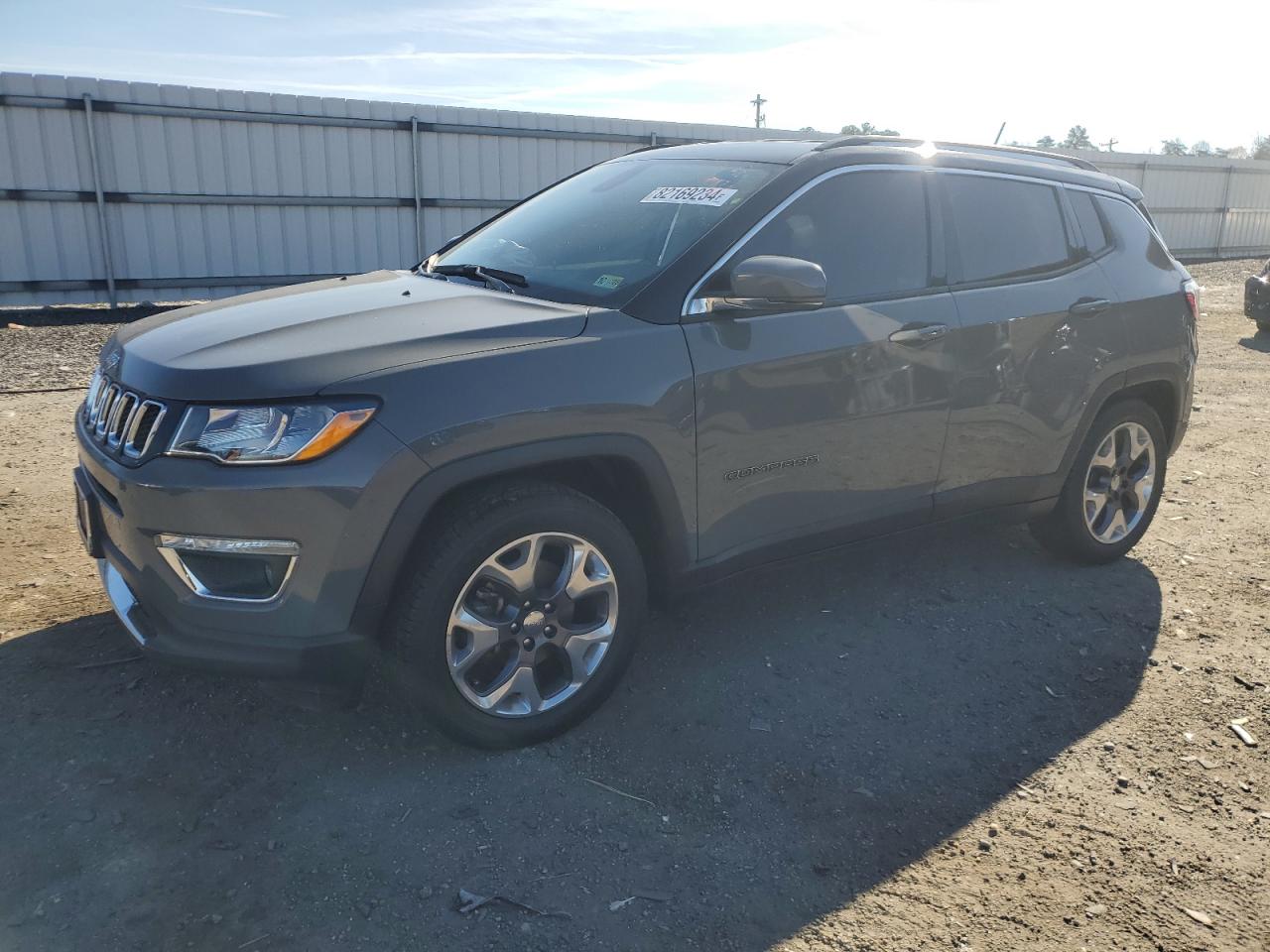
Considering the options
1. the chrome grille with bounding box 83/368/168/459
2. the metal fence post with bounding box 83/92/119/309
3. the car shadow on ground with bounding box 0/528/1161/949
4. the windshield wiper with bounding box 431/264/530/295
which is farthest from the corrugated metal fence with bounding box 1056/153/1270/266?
the chrome grille with bounding box 83/368/168/459

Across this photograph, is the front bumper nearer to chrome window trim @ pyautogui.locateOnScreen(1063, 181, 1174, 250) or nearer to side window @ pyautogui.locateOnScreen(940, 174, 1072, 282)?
side window @ pyautogui.locateOnScreen(940, 174, 1072, 282)

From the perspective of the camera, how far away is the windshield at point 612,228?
3.49m

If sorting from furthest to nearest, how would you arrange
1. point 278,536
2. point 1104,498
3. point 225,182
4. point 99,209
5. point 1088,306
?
point 225,182
point 99,209
point 1104,498
point 1088,306
point 278,536

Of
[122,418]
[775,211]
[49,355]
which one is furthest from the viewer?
[49,355]

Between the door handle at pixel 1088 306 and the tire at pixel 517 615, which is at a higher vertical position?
the door handle at pixel 1088 306

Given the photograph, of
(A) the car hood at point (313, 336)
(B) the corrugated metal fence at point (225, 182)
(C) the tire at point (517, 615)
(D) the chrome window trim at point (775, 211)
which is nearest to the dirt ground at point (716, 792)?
(C) the tire at point (517, 615)

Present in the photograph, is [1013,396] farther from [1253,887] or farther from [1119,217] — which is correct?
[1253,887]

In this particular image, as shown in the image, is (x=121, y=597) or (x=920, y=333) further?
(x=920, y=333)

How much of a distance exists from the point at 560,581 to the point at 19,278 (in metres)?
11.1

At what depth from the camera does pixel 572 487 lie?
3.27 meters

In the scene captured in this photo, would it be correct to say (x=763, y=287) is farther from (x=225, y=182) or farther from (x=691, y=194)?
(x=225, y=182)

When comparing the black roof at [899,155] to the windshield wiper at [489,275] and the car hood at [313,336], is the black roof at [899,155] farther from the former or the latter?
the car hood at [313,336]

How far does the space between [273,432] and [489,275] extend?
134cm

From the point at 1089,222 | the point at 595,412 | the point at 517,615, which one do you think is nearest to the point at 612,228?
the point at 595,412
